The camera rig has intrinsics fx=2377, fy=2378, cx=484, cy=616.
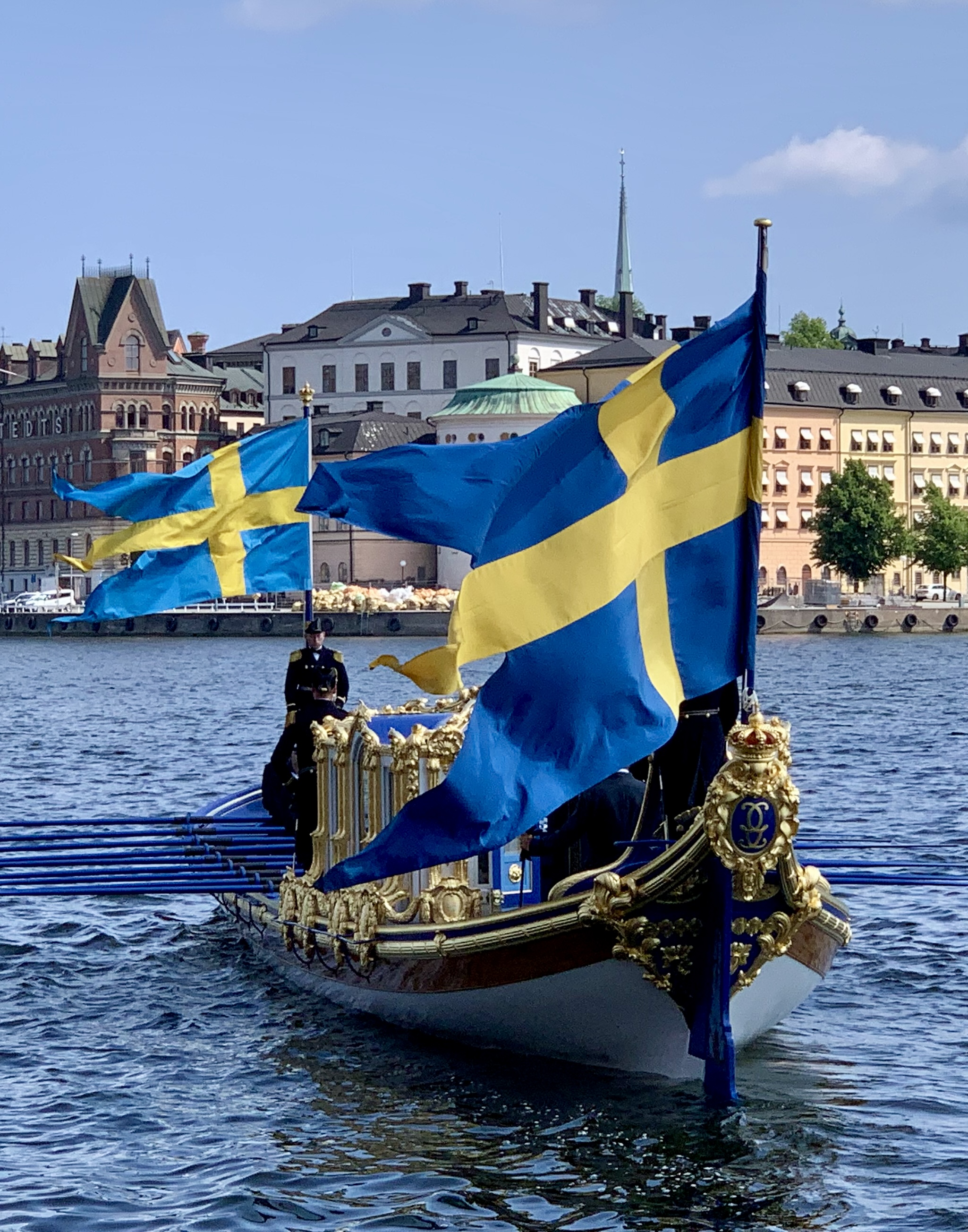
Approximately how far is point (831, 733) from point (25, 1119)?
36650 millimetres

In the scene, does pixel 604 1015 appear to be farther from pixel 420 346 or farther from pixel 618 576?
pixel 420 346

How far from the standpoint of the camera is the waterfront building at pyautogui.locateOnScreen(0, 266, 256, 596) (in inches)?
5709

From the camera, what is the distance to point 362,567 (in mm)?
131750

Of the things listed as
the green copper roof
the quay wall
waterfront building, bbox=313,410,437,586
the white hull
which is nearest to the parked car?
the quay wall

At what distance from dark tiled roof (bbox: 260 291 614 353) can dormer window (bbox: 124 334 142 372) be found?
326 inches

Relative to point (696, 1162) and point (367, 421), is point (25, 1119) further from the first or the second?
point (367, 421)

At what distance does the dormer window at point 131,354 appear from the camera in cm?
14650

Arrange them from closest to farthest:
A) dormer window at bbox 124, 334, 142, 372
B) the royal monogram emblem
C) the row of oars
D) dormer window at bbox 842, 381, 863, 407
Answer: the royal monogram emblem → the row of oars → dormer window at bbox 842, 381, 863, 407 → dormer window at bbox 124, 334, 142, 372

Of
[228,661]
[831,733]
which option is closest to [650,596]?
[831,733]

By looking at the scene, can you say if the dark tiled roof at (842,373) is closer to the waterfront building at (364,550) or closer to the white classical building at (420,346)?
the white classical building at (420,346)

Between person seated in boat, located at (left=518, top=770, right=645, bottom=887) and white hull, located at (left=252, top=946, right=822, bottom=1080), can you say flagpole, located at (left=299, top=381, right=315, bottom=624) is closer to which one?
white hull, located at (left=252, top=946, right=822, bottom=1080)

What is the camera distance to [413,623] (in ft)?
376

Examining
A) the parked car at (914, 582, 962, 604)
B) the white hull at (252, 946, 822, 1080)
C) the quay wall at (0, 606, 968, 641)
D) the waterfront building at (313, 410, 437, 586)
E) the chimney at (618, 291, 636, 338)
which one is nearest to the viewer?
the white hull at (252, 946, 822, 1080)

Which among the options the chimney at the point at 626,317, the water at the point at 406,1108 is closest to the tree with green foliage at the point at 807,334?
the chimney at the point at 626,317
